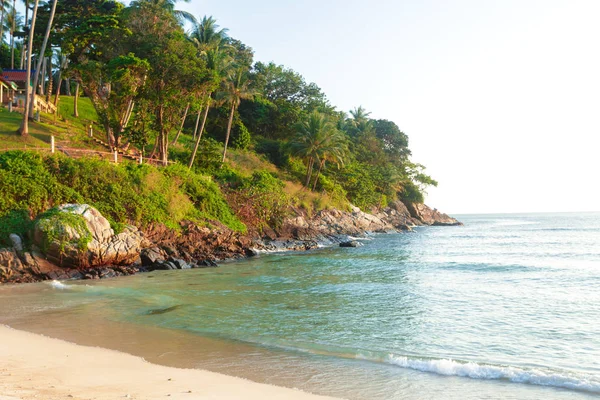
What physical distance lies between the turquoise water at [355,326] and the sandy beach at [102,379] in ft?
1.87

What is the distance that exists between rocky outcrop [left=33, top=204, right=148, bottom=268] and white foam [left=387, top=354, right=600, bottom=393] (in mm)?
14544

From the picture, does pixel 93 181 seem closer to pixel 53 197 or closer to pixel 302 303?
pixel 53 197

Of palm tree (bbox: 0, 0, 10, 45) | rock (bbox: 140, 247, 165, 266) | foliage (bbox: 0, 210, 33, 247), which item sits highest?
palm tree (bbox: 0, 0, 10, 45)

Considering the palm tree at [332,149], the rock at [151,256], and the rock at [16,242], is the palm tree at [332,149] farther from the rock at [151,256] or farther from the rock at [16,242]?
the rock at [16,242]

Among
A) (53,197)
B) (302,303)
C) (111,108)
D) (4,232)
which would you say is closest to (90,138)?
(111,108)

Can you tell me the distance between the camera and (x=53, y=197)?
2072 cm

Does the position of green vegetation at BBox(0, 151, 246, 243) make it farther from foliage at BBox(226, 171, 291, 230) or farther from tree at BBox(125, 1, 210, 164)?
tree at BBox(125, 1, 210, 164)

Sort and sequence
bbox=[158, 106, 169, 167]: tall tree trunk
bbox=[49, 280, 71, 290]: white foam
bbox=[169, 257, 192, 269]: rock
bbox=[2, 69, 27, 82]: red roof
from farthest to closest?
bbox=[2, 69, 27, 82]: red roof
bbox=[158, 106, 169, 167]: tall tree trunk
bbox=[169, 257, 192, 269]: rock
bbox=[49, 280, 71, 290]: white foam

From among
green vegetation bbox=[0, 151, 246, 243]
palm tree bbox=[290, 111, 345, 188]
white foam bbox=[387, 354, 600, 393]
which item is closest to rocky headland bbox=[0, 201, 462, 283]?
green vegetation bbox=[0, 151, 246, 243]

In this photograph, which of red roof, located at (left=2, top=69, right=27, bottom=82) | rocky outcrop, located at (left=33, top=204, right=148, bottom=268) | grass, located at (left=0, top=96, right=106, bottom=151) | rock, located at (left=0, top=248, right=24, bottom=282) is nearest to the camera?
rock, located at (left=0, top=248, right=24, bottom=282)

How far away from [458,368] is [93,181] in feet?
67.4

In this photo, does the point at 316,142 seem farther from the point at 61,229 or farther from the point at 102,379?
the point at 102,379

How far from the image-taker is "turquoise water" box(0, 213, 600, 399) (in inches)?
281

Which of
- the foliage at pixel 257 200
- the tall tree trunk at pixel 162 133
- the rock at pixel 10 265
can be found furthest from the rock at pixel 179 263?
the tall tree trunk at pixel 162 133
